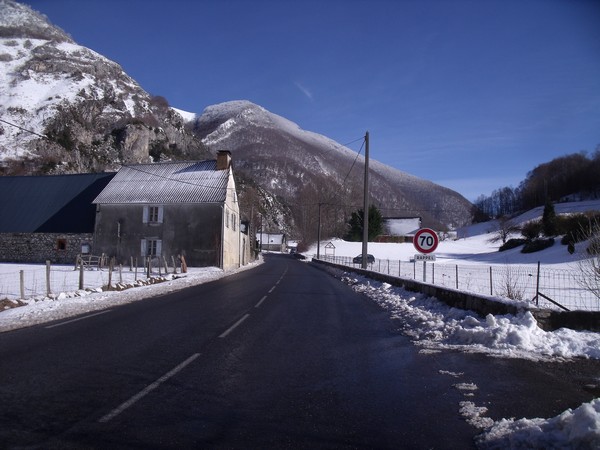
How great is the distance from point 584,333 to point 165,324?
27.8ft

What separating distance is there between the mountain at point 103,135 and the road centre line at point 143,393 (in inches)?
1678

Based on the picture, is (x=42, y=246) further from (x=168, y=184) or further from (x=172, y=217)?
(x=172, y=217)

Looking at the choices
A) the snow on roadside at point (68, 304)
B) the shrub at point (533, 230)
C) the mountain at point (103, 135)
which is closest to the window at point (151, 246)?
the snow on roadside at point (68, 304)

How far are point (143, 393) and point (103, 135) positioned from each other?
9395cm

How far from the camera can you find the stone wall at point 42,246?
41.2 meters

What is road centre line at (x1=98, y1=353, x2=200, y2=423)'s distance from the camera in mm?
4746

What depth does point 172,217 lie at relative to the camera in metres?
39.6

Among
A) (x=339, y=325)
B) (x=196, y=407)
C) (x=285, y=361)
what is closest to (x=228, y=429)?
(x=196, y=407)

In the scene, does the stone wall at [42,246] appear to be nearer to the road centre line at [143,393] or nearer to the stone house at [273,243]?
the road centre line at [143,393]

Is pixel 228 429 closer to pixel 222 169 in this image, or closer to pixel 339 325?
pixel 339 325

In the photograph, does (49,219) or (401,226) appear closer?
(49,219)

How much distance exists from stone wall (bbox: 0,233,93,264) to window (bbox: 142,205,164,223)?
5.46m

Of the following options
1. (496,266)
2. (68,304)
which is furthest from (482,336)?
(496,266)

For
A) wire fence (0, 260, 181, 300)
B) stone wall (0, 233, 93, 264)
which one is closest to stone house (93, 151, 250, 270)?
stone wall (0, 233, 93, 264)
